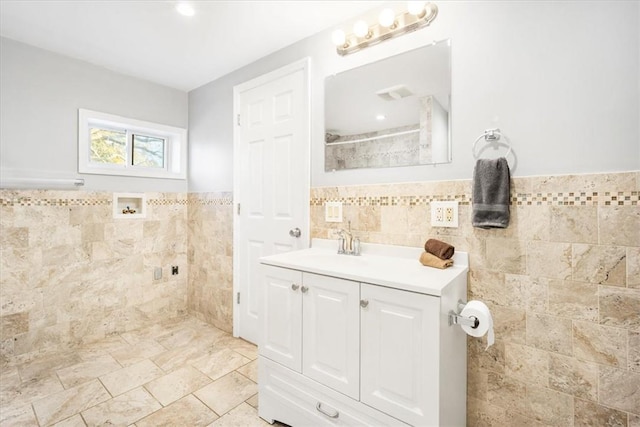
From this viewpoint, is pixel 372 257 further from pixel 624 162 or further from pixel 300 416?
pixel 624 162

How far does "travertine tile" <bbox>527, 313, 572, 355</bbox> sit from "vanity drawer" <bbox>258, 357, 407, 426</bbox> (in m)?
0.74

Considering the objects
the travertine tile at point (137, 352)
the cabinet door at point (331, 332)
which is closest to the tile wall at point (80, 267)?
the travertine tile at point (137, 352)

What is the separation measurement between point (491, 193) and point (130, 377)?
2527 millimetres

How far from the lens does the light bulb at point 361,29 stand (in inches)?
70.9

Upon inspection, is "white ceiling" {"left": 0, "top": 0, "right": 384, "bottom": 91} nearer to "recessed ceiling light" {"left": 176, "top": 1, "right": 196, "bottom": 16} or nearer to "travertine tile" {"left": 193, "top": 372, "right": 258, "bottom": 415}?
"recessed ceiling light" {"left": 176, "top": 1, "right": 196, "bottom": 16}

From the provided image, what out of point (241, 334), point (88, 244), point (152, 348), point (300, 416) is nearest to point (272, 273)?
point (300, 416)

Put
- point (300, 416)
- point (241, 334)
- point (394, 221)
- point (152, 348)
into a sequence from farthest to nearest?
point (241, 334), point (152, 348), point (394, 221), point (300, 416)

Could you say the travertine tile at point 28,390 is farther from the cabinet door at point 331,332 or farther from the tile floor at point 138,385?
the cabinet door at point 331,332

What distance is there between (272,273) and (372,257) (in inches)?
23.7

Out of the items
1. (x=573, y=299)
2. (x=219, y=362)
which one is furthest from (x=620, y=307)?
(x=219, y=362)

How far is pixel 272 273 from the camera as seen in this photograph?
5.42 feet

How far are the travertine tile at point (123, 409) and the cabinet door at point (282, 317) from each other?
30.6 inches

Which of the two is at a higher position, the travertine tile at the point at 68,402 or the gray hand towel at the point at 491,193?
the gray hand towel at the point at 491,193

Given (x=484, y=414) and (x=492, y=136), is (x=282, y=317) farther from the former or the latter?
(x=492, y=136)
